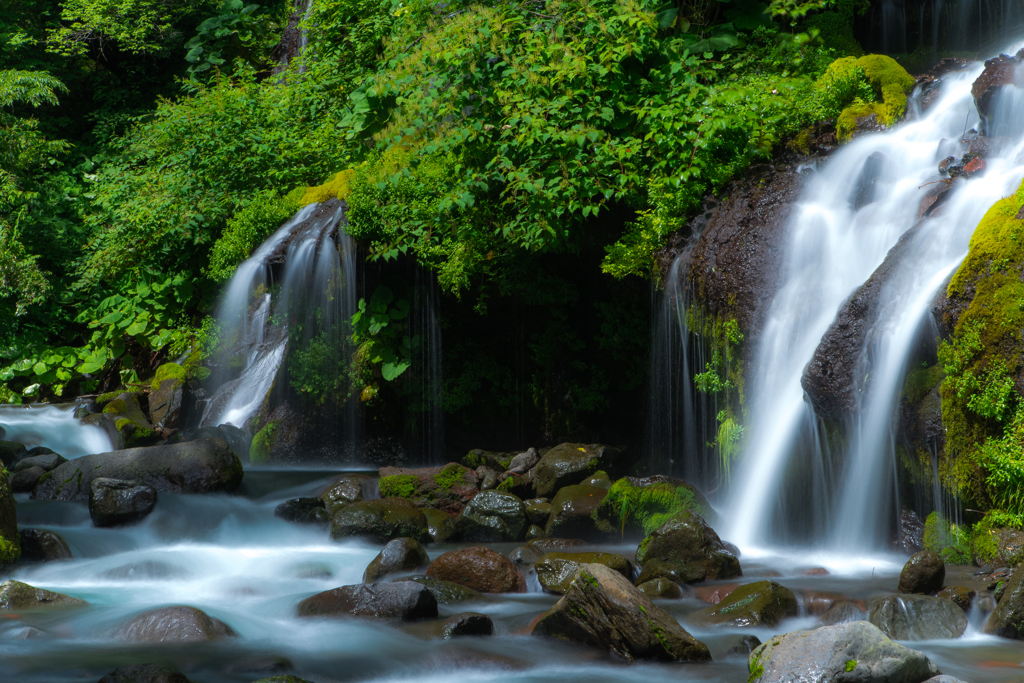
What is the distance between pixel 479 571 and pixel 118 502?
12.4 ft

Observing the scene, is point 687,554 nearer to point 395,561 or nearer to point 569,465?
point 395,561

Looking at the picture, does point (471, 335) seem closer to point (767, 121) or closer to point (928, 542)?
point (767, 121)

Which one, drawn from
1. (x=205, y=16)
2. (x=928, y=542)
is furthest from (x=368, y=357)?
(x=205, y=16)

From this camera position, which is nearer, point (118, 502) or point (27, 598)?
point (27, 598)

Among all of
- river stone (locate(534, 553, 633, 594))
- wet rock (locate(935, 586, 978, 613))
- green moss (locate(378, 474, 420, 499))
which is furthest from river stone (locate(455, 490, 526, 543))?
wet rock (locate(935, 586, 978, 613))

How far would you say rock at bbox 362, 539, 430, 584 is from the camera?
6660mm

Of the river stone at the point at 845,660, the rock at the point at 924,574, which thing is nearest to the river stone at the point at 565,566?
the rock at the point at 924,574

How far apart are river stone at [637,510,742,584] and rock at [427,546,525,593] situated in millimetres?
1003

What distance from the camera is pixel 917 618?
16.6 feet

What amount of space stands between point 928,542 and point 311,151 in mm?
11327

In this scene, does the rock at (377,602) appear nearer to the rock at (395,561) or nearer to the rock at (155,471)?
the rock at (395,561)

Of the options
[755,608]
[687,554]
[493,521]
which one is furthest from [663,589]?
[493,521]

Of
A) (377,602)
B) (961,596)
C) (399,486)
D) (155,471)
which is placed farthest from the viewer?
(399,486)

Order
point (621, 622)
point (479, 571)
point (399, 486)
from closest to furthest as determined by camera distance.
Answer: point (621, 622)
point (479, 571)
point (399, 486)
